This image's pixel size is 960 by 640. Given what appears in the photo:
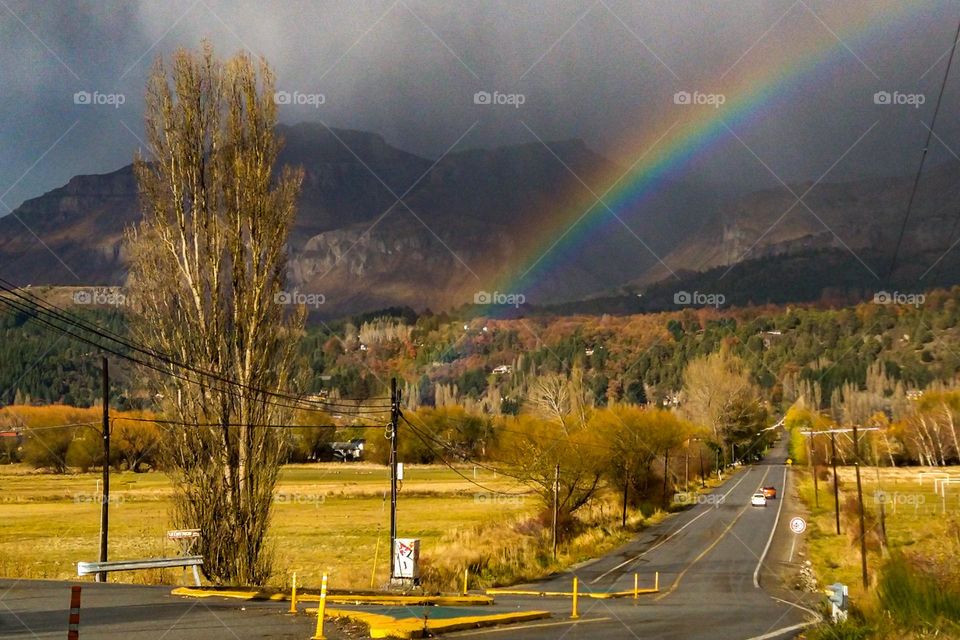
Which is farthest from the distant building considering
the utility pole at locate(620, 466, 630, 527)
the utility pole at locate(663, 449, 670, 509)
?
the utility pole at locate(620, 466, 630, 527)

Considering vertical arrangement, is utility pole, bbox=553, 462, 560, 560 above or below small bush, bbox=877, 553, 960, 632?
below

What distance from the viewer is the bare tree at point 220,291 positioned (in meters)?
32.5

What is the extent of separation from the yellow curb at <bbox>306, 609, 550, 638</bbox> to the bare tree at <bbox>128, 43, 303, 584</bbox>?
12.4 metres

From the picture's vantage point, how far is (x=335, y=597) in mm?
25156

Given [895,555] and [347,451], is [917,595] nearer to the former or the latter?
[895,555]

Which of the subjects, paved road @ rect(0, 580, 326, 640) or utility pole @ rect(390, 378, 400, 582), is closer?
paved road @ rect(0, 580, 326, 640)

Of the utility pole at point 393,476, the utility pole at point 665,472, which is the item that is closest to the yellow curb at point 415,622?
the utility pole at point 393,476

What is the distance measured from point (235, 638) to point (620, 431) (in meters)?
68.8

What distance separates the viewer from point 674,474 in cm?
10350

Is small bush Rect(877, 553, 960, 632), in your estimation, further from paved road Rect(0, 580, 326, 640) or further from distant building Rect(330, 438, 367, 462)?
distant building Rect(330, 438, 367, 462)

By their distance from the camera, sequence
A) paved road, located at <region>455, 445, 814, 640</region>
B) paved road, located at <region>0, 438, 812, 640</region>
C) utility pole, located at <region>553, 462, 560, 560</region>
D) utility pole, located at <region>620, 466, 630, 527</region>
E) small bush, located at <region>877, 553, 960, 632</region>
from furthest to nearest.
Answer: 1. utility pole, located at <region>620, 466, 630, 527</region>
2. utility pole, located at <region>553, 462, 560, 560</region>
3. paved road, located at <region>455, 445, 814, 640</region>
4. paved road, located at <region>0, 438, 812, 640</region>
5. small bush, located at <region>877, 553, 960, 632</region>

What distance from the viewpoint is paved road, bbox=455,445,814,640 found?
74.2 feet

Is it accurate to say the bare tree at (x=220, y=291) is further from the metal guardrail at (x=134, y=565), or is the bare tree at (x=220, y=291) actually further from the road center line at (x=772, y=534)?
the road center line at (x=772, y=534)

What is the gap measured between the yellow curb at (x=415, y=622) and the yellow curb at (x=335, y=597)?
3.22 m
